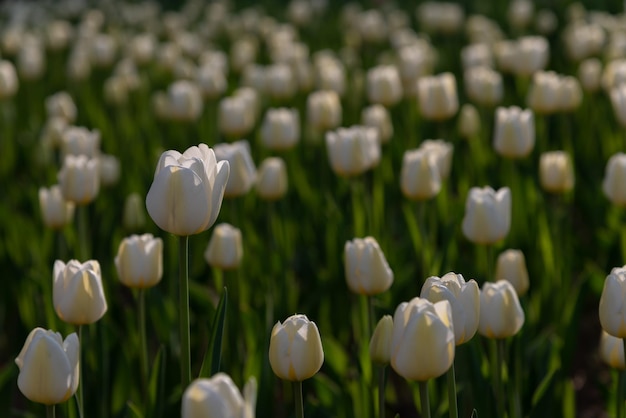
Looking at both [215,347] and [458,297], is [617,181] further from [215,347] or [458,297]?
[215,347]

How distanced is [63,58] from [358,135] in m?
4.72

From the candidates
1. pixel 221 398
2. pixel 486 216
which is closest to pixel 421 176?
pixel 486 216

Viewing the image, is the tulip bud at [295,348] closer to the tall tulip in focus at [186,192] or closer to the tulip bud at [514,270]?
the tall tulip in focus at [186,192]

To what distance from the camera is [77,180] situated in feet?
8.84

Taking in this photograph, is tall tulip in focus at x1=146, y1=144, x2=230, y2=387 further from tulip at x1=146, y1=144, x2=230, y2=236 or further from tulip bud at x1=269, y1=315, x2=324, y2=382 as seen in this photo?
tulip bud at x1=269, y1=315, x2=324, y2=382

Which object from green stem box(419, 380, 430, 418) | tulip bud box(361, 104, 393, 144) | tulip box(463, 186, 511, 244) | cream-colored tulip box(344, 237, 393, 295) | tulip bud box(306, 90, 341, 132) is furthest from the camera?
tulip bud box(306, 90, 341, 132)

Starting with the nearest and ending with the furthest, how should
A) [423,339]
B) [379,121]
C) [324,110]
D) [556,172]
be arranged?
[423,339], [556,172], [379,121], [324,110]

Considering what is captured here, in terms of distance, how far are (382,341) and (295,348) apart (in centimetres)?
23

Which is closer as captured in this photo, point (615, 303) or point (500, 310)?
point (615, 303)

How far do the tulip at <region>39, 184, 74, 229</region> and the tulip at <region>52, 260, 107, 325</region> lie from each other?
0.97 meters

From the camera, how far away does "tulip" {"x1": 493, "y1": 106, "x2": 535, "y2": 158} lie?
10.2 ft

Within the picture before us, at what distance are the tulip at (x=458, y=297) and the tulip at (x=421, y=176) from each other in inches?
44.5

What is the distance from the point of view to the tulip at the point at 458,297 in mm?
1475

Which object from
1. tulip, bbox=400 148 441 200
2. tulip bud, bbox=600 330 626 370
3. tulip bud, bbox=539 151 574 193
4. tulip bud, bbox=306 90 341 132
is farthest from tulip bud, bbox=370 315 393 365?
tulip bud, bbox=306 90 341 132
